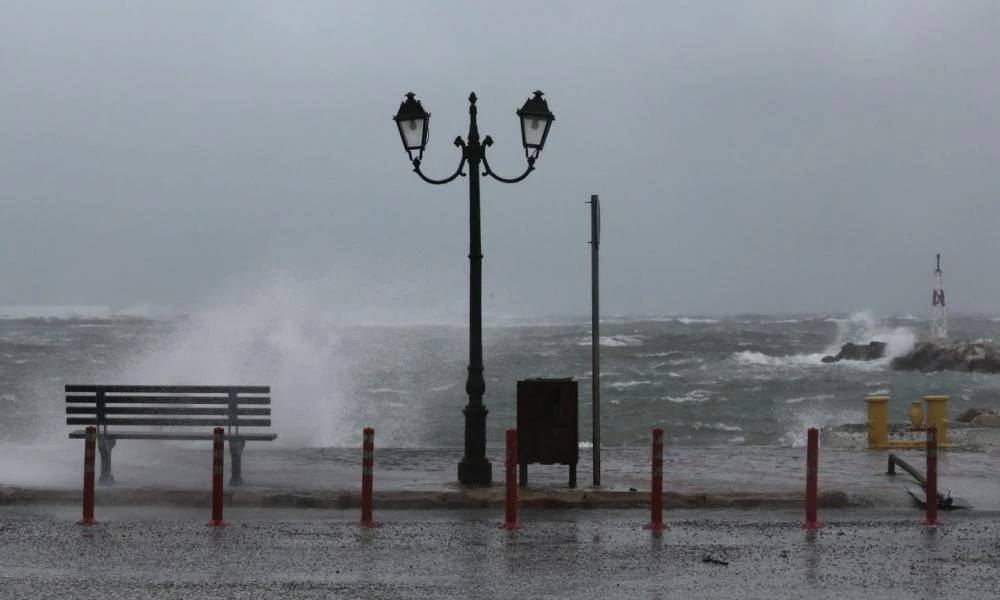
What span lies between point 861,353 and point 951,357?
504 inches

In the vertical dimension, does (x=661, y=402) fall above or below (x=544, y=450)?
below

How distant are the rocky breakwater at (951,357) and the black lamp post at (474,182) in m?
56.1

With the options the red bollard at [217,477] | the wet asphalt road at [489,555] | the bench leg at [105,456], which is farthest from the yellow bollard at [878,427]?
the bench leg at [105,456]

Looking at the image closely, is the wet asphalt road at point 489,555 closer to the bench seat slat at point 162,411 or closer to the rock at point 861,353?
the bench seat slat at point 162,411

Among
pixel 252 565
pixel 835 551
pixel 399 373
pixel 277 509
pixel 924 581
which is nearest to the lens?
pixel 924 581

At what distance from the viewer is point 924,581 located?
336 inches

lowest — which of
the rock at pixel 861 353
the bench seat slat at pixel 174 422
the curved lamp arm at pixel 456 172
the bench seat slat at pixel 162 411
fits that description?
the rock at pixel 861 353

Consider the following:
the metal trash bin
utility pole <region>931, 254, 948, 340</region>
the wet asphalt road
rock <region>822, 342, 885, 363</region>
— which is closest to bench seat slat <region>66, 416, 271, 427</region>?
the wet asphalt road

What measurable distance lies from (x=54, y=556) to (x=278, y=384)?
2880cm

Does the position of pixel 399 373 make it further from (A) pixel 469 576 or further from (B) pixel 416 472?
(A) pixel 469 576

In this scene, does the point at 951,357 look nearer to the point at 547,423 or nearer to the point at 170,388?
the point at 547,423

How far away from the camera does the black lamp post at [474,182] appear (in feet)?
42.7

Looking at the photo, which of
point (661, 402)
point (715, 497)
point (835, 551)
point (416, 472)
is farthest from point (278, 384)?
point (835, 551)

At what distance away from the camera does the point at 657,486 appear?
35.4 ft
